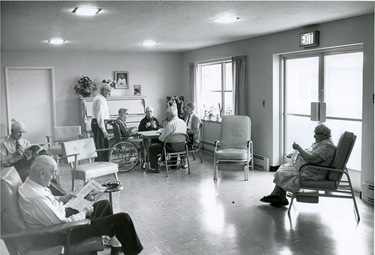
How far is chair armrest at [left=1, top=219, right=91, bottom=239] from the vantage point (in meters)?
2.68

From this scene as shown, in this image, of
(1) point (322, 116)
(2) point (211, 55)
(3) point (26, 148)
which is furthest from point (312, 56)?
(3) point (26, 148)

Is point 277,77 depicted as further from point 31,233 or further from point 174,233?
point 31,233

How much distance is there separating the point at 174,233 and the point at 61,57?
6.54m

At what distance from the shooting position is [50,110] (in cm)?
949

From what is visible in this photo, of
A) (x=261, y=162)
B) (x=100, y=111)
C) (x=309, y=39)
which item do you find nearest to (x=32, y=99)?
(x=100, y=111)

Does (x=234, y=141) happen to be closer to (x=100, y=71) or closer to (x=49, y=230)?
(x=100, y=71)

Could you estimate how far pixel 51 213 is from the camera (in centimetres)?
286

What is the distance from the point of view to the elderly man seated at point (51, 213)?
283 centimetres

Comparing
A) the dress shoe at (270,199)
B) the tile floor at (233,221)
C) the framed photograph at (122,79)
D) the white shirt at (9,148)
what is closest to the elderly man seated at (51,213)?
the tile floor at (233,221)

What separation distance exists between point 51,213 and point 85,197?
22.5 inches

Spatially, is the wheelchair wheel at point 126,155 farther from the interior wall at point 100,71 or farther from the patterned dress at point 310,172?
the patterned dress at point 310,172

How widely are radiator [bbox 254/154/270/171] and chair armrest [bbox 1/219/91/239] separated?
497cm

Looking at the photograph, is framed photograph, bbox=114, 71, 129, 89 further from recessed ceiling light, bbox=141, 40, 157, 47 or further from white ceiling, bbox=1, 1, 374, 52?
white ceiling, bbox=1, 1, 374, 52

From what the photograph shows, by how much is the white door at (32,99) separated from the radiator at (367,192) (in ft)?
23.0
